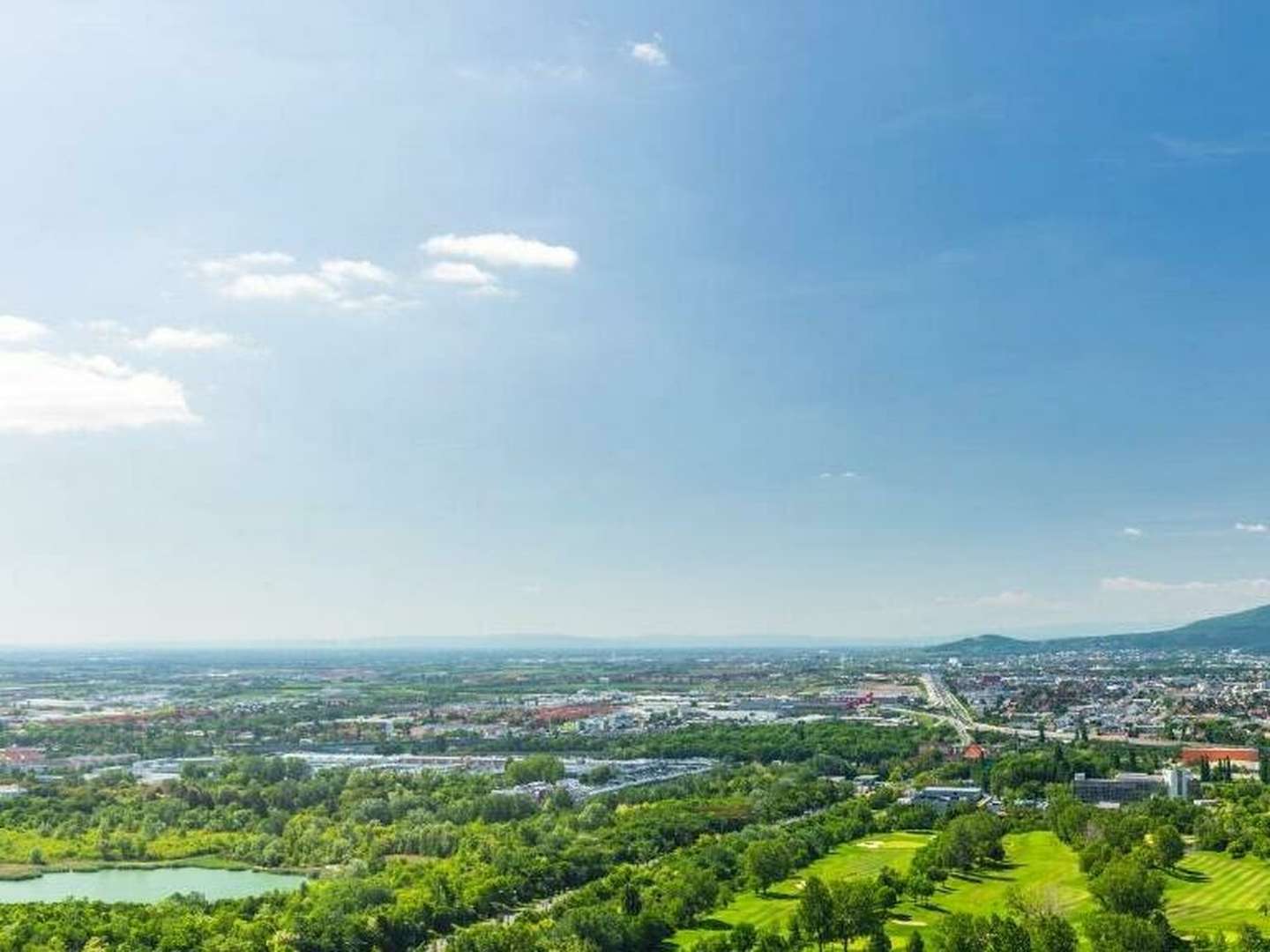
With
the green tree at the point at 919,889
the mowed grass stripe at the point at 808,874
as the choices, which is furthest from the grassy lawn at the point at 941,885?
the green tree at the point at 919,889

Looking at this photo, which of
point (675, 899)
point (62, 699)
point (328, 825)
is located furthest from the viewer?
point (62, 699)

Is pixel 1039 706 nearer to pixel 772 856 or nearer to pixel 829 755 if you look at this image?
pixel 829 755

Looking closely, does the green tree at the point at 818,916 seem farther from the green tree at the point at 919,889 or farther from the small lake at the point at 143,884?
the small lake at the point at 143,884

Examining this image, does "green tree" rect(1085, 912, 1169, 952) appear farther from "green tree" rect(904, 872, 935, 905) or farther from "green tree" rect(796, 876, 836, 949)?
"green tree" rect(904, 872, 935, 905)

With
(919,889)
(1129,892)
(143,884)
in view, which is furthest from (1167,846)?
(143,884)

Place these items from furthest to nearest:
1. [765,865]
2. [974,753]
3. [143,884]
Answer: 1. [974,753]
2. [143,884]
3. [765,865]

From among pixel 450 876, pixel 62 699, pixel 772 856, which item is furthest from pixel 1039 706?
pixel 62 699

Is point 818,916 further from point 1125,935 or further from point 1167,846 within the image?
point 1167,846
